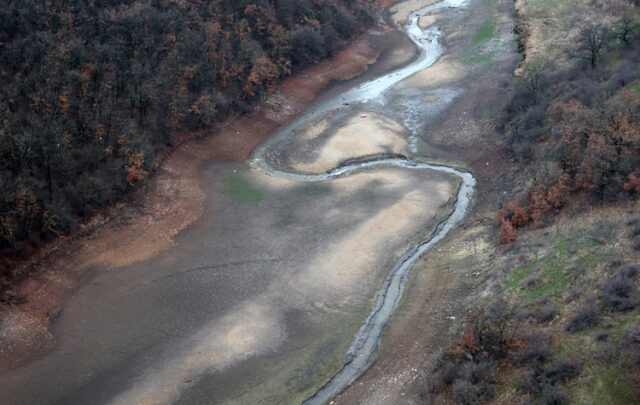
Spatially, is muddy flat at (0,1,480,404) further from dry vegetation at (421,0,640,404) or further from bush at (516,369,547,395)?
bush at (516,369,547,395)

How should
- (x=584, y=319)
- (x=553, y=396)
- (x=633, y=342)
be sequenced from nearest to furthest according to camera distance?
(x=553, y=396)
(x=633, y=342)
(x=584, y=319)

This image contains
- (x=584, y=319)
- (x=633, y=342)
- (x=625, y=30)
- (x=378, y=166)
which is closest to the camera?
(x=633, y=342)

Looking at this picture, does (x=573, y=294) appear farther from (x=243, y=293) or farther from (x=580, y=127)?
(x=243, y=293)

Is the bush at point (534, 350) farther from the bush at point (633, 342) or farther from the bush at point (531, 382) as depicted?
the bush at point (633, 342)

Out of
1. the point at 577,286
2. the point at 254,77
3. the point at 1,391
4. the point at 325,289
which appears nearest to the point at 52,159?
the point at 1,391

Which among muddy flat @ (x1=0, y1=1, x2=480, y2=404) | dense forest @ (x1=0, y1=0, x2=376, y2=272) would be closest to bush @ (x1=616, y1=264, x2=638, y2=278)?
muddy flat @ (x1=0, y1=1, x2=480, y2=404)

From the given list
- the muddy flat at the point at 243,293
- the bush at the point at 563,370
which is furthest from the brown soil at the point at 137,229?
the bush at the point at 563,370

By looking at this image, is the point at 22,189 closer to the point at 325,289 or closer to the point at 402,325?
the point at 325,289

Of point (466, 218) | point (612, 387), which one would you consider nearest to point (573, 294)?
point (612, 387)
